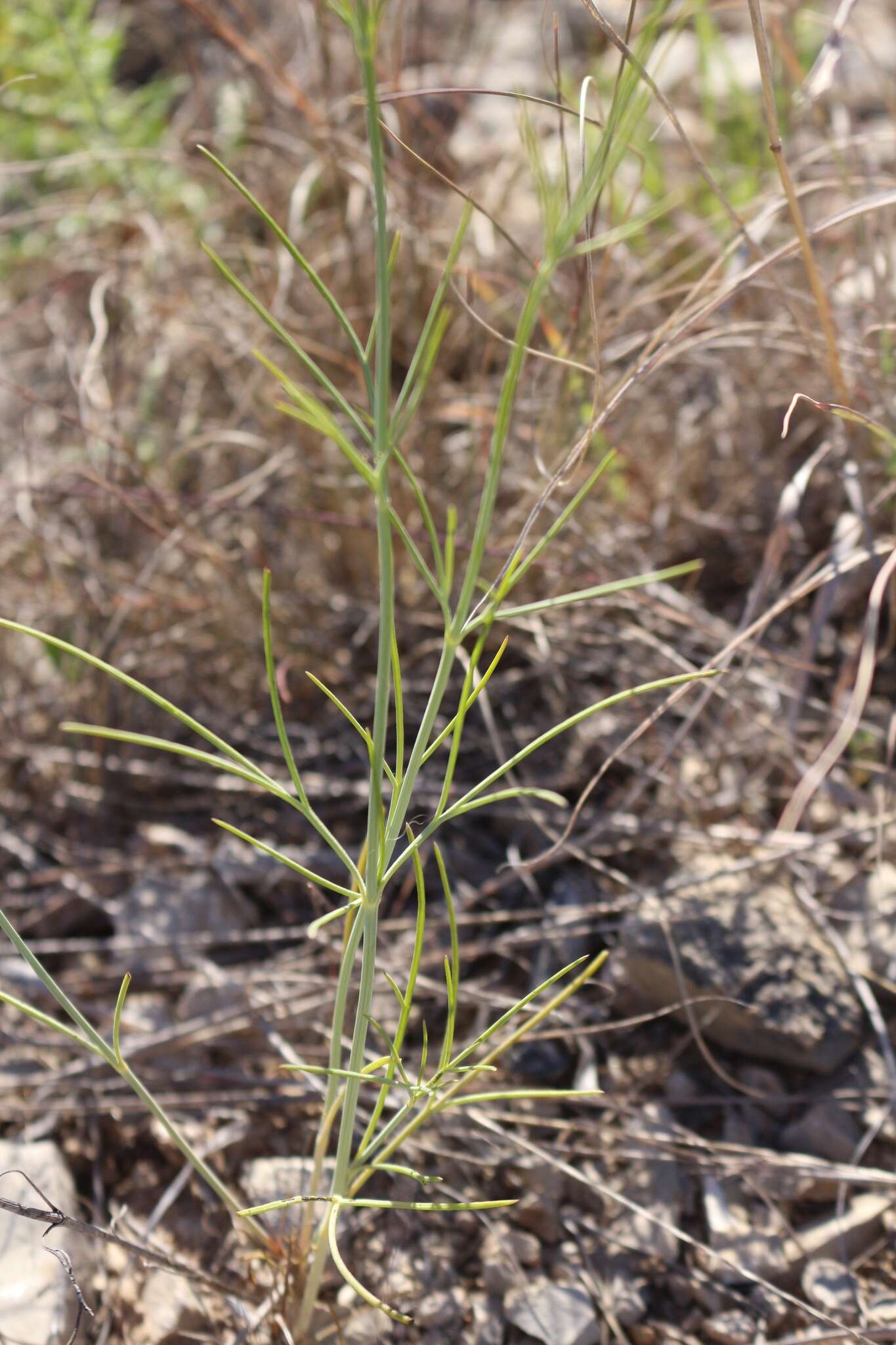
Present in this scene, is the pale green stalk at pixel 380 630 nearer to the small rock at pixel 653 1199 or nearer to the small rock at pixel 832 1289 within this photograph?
the small rock at pixel 653 1199

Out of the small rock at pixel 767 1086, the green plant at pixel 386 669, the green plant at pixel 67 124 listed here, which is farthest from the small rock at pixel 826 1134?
the green plant at pixel 67 124

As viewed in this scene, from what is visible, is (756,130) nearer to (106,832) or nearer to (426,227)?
(426,227)

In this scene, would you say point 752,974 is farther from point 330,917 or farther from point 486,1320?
point 330,917

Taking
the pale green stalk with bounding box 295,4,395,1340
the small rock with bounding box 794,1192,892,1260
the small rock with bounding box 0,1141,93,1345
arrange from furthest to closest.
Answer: the small rock with bounding box 794,1192,892,1260
the small rock with bounding box 0,1141,93,1345
the pale green stalk with bounding box 295,4,395,1340

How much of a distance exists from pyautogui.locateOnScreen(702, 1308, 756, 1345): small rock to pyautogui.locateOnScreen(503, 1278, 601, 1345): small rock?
4.2 inches

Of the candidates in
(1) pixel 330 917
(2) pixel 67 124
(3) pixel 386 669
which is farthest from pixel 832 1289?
(2) pixel 67 124

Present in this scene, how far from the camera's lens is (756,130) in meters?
1.83

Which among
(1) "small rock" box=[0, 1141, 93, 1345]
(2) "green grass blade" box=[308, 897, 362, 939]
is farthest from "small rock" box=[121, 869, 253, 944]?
(2) "green grass blade" box=[308, 897, 362, 939]

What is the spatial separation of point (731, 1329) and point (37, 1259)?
640 millimetres

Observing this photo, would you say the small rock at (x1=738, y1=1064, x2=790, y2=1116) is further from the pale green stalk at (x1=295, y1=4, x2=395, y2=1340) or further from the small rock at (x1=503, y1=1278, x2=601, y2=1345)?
the pale green stalk at (x1=295, y1=4, x2=395, y2=1340)

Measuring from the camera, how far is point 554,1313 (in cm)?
104

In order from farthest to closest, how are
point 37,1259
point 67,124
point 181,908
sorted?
point 67,124 → point 181,908 → point 37,1259

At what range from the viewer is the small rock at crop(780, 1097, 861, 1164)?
1137 mm

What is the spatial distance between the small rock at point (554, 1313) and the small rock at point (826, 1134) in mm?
273
